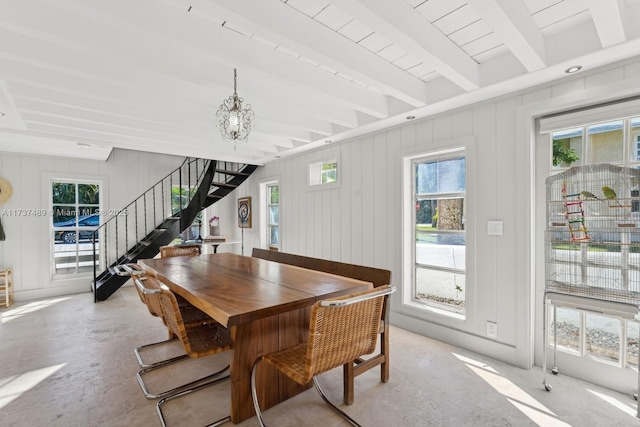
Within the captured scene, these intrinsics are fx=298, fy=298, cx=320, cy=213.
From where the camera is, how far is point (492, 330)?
269 cm

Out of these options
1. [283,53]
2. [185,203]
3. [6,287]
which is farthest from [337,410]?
[185,203]

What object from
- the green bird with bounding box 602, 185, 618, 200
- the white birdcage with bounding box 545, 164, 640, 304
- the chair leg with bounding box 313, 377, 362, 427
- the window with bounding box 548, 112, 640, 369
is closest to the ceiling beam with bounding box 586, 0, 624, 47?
the window with bounding box 548, 112, 640, 369

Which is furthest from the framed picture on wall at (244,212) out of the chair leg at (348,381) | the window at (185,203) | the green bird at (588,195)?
the green bird at (588,195)

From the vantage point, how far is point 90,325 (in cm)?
353

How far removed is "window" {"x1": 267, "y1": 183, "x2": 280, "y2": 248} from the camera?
5.73m

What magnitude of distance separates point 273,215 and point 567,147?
179 inches

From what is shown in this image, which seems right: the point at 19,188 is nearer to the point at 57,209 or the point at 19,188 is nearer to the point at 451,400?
the point at 57,209

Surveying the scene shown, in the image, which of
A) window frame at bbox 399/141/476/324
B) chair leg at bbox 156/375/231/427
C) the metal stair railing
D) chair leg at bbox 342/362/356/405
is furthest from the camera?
the metal stair railing

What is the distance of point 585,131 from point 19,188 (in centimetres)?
706

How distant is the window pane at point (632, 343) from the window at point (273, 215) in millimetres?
4630

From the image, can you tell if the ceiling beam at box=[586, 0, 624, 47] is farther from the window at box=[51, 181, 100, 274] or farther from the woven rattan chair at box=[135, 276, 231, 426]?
the window at box=[51, 181, 100, 274]

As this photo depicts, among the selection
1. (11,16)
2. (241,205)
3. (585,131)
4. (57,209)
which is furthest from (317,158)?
(57,209)

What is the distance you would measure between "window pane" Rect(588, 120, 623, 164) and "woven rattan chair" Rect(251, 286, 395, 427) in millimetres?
2038

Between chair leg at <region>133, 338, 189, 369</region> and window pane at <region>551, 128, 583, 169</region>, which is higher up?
window pane at <region>551, 128, 583, 169</region>
